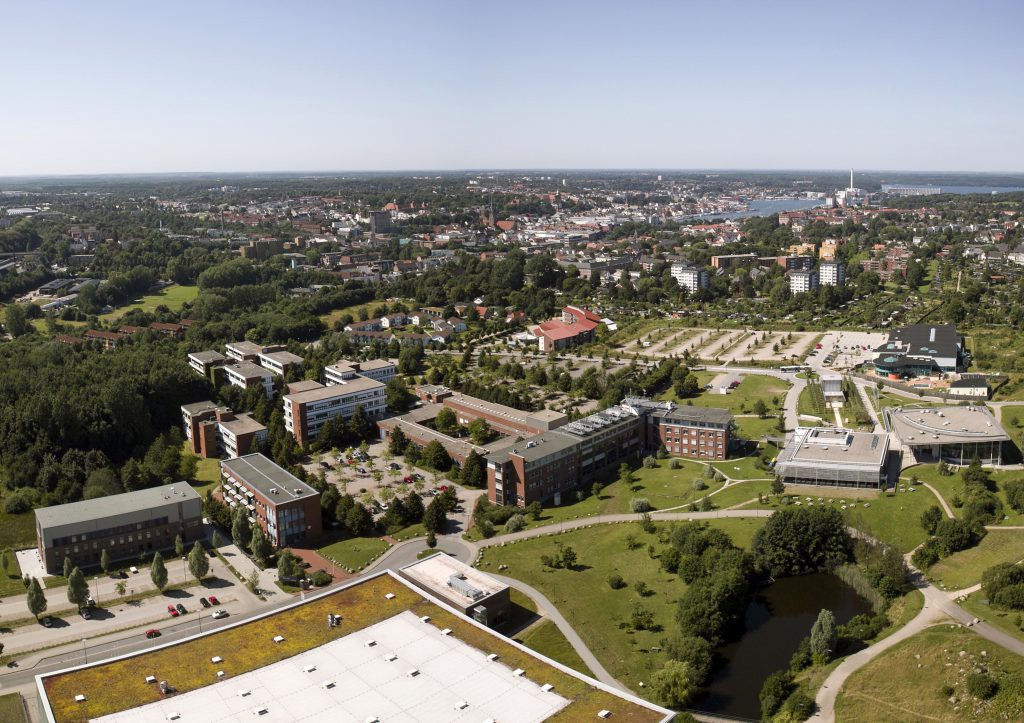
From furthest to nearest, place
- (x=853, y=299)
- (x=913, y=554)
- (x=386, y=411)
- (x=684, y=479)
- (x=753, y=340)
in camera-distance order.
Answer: (x=853, y=299)
(x=753, y=340)
(x=386, y=411)
(x=684, y=479)
(x=913, y=554)

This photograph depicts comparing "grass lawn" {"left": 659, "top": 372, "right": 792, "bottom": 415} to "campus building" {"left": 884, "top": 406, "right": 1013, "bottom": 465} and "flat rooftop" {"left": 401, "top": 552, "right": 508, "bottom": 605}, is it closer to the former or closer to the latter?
"campus building" {"left": 884, "top": 406, "right": 1013, "bottom": 465}

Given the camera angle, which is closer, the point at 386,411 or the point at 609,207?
the point at 386,411

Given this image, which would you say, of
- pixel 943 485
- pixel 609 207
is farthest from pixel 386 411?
pixel 609 207

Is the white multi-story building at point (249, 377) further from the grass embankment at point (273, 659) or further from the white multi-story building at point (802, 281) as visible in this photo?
the white multi-story building at point (802, 281)

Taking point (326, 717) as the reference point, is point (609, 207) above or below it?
above

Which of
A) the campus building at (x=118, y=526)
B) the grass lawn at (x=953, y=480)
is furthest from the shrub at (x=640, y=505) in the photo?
the campus building at (x=118, y=526)

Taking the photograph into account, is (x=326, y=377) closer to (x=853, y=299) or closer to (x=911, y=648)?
(x=911, y=648)

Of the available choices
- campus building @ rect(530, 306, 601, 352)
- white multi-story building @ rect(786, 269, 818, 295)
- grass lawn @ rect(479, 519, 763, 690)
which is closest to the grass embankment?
grass lawn @ rect(479, 519, 763, 690)
